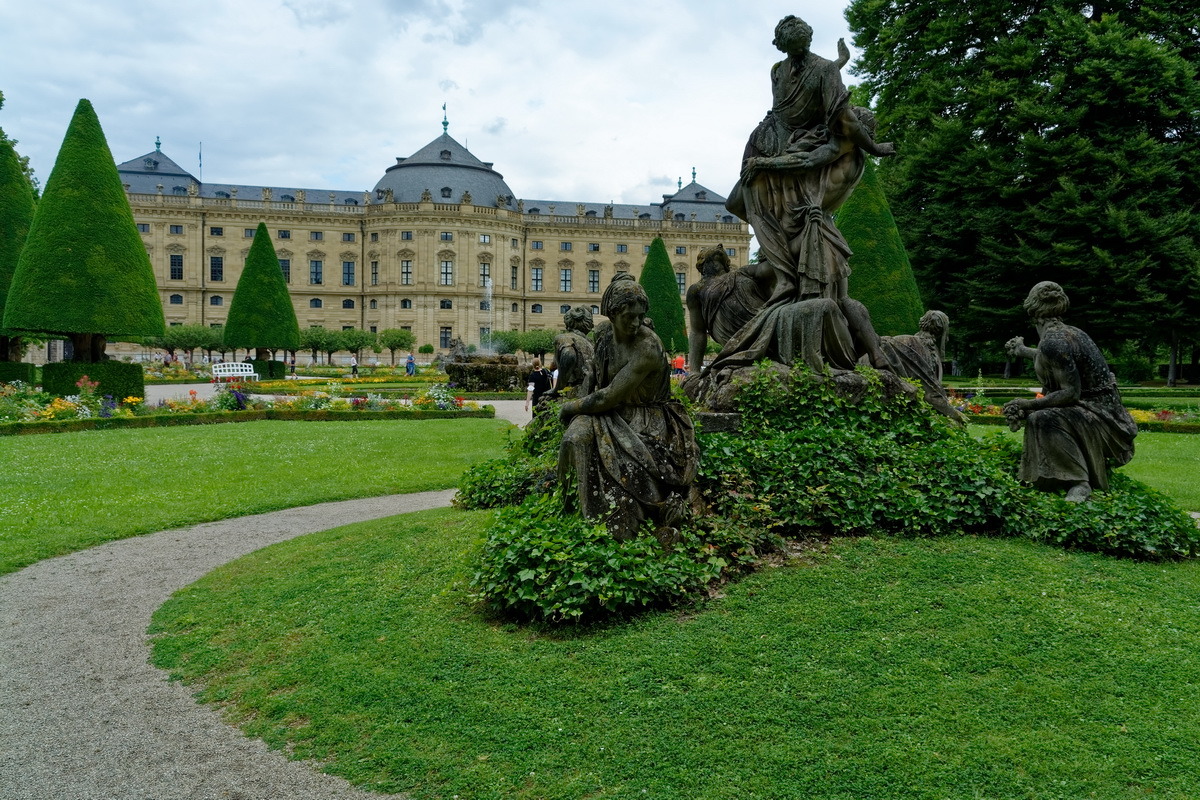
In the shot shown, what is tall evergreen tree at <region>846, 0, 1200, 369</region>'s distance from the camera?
19453mm

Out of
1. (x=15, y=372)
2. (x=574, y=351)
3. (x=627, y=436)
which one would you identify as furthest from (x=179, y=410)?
(x=627, y=436)

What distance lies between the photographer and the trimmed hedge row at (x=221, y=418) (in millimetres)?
13602

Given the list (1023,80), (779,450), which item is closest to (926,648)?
(779,450)

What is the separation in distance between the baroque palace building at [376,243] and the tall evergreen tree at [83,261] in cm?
4934

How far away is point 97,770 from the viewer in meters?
3.09

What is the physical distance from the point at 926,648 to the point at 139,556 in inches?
242

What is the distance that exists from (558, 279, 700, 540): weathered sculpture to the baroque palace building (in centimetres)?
6447

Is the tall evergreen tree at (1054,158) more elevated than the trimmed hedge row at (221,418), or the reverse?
the tall evergreen tree at (1054,158)

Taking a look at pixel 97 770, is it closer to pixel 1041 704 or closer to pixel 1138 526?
pixel 1041 704

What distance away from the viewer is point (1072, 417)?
5496 mm

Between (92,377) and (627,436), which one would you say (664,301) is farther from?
(627,436)

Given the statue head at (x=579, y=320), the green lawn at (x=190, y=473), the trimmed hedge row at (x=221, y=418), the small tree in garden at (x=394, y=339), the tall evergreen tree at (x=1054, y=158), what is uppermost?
the tall evergreen tree at (x=1054, y=158)

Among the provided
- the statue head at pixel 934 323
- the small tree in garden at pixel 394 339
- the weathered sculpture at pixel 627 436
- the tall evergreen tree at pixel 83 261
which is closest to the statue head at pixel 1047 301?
the weathered sculpture at pixel 627 436

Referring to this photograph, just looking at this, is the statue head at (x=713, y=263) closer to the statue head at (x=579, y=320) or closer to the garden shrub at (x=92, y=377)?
the statue head at (x=579, y=320)
